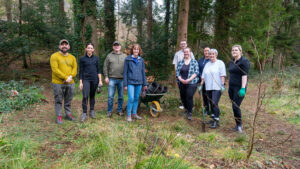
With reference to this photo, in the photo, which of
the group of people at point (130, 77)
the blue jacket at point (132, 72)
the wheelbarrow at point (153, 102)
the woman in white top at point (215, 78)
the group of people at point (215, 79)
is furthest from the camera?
the wheelbarrow at point (153, 102)

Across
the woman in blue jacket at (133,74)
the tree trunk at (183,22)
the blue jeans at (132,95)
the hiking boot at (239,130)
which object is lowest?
the hiking boot at (239,130)

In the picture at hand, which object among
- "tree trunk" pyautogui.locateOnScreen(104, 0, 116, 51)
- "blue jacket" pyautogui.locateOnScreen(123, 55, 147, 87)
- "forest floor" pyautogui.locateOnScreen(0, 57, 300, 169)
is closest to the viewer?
"forest floor" pyautogui.locateOnScreen(0, 57, 300, 169)

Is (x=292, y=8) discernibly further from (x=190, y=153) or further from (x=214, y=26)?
(x=190, y=153)

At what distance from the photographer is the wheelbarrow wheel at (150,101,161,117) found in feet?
18.0

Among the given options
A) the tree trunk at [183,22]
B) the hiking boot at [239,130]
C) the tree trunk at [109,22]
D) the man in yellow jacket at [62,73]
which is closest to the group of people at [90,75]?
the man in yellow jacket at [62,73]

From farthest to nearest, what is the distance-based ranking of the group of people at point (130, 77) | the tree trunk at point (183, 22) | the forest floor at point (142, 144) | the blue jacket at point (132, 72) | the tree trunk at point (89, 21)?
1. the tree trunk at point (89, 21)
2. the tree trunk at point (183, 22)
3. the blue jacket at point (132, 72)
4. the group of people at point (130, 77)
5. the forest floor at point (142, 144)

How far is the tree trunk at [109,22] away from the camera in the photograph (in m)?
12.6

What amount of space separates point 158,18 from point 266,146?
19088mm

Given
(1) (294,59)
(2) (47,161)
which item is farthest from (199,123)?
(1) (294,59)

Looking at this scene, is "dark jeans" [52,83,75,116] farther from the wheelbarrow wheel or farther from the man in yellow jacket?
the wheelbarrow wheel

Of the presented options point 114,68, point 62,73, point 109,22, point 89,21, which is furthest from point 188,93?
point 109,22

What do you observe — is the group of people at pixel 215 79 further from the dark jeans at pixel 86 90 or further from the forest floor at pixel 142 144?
the dark jeans at pixel 86 90

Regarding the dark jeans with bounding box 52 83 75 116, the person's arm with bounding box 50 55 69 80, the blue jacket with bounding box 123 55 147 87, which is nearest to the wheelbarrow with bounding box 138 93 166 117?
the blue jacket with bounding box 123 55 147 87

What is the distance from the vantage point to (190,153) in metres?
3.37
